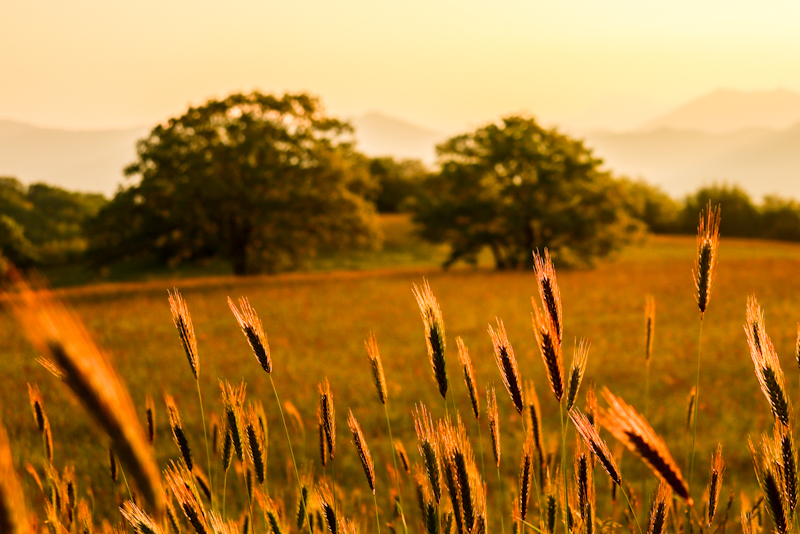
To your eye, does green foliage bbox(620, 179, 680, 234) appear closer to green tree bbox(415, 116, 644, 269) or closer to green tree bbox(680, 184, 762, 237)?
green tree bbox(680, 184, 762, 237)

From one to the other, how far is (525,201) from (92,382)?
82.7ft

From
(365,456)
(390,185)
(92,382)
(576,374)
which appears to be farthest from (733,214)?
(92,382)

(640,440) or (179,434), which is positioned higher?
(640,440)

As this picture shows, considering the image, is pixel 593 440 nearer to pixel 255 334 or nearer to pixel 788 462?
pixel 788 462

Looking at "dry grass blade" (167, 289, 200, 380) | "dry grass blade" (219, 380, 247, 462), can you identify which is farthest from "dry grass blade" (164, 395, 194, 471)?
"dry grass blade" (167, 289, 200, 380)

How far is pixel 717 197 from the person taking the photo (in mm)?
60656

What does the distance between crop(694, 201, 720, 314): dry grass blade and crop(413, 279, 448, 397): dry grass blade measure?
68cm

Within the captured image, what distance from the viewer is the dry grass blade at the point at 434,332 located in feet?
4.82

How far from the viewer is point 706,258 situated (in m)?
1.61

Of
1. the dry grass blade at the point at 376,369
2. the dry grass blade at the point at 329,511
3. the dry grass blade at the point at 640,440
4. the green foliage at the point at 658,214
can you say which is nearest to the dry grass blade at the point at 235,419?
the dry grass blade at the point at 329,511

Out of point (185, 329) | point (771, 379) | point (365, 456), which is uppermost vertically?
point (185, 329)

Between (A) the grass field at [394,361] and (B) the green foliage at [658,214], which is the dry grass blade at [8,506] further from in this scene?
(B) the green foliage at [658,214]

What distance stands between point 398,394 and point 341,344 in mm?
3772

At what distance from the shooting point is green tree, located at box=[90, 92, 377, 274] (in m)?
23.6
